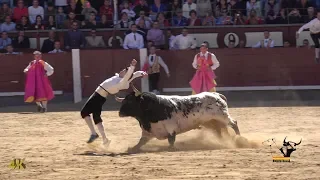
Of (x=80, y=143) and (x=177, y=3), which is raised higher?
(x=177, y=3)

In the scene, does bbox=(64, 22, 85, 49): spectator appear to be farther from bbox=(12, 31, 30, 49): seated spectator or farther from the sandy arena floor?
the sandy arena floor

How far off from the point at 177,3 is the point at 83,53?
254 cm

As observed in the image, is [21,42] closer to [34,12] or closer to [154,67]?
[34,12]

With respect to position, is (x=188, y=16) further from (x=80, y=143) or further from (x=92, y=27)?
(x=80, y=143)

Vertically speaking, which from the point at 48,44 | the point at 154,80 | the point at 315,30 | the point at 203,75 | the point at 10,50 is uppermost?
the point at 315,30

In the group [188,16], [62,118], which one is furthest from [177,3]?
[62,118]

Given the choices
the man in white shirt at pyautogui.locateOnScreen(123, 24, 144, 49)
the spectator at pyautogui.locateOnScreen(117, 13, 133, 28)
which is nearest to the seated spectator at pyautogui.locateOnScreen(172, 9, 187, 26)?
the man in white shirt at pyautogui.locateOnScreen(123, 24, 144, 49)

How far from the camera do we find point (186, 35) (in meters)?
19.2

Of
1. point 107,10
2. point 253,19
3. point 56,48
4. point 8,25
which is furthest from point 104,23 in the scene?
point 253,19

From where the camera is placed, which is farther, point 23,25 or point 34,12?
point 34,12

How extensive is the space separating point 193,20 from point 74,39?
2866 millimetres

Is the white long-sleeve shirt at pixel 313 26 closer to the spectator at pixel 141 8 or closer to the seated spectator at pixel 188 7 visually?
the seated spectator at pixel 188 7

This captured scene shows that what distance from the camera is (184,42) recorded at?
19297 millimetres

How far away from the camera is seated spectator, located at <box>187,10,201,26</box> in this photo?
19.2 m
